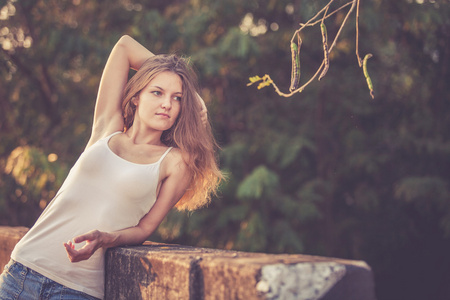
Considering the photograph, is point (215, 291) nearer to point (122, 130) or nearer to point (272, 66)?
point (122, 130)

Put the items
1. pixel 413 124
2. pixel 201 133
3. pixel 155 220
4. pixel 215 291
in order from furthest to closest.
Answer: pixel 413 124 → pixel 201 133 → pixel 155 220 → pixel 215 291

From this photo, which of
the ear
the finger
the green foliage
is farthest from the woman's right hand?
the green foliage

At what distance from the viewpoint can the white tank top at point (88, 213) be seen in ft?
7.06

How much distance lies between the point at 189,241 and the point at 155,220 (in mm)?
5632

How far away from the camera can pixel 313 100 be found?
26.3 ft


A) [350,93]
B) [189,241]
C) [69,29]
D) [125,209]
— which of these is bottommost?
[189,241]

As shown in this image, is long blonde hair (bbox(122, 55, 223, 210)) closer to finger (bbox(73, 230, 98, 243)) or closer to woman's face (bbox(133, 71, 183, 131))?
woman's face (bbox(133, 71, 183, 131))

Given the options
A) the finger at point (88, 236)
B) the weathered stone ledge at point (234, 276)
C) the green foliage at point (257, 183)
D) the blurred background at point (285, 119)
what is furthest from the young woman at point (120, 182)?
the blurred background at point (285, 119)

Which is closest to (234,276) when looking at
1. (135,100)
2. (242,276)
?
(242,276)

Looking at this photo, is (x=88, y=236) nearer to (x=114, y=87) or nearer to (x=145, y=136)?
(x=145, y=136)

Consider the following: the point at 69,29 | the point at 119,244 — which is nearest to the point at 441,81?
the point at 69,29

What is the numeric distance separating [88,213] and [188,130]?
641mm

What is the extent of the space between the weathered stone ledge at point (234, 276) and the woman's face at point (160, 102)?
2.32 ft

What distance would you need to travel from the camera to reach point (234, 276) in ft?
5.05
